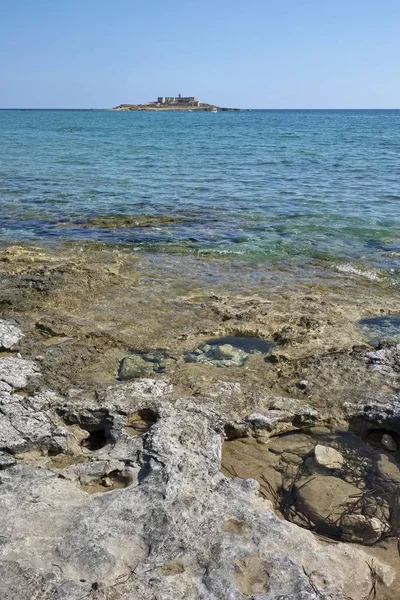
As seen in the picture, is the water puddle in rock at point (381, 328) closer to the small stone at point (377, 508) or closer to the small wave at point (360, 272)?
the small wave at point (360, 272)

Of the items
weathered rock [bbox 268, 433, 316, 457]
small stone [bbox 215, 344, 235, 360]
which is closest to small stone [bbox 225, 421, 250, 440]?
weathered rock [bbox 268, 433, 316, 457]

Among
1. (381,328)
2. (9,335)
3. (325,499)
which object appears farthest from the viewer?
(381,328)

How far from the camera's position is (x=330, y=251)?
396 inches

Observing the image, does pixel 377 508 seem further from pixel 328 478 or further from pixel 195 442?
pixel 195 442

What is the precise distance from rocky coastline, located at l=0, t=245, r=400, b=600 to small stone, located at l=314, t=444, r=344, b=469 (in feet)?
0.08

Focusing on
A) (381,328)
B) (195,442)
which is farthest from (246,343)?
(195,442)

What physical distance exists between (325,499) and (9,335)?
3.80 meters

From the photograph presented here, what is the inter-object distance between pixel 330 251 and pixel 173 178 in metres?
9.62

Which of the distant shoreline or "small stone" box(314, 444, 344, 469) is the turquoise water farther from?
the distant shoreline

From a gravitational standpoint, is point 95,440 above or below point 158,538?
below

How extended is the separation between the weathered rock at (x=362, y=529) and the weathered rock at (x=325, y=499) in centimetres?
7

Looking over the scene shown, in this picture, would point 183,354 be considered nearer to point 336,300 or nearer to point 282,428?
point 282,428

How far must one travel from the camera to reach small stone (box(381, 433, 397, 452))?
175 inches

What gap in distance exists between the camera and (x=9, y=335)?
234 inches
